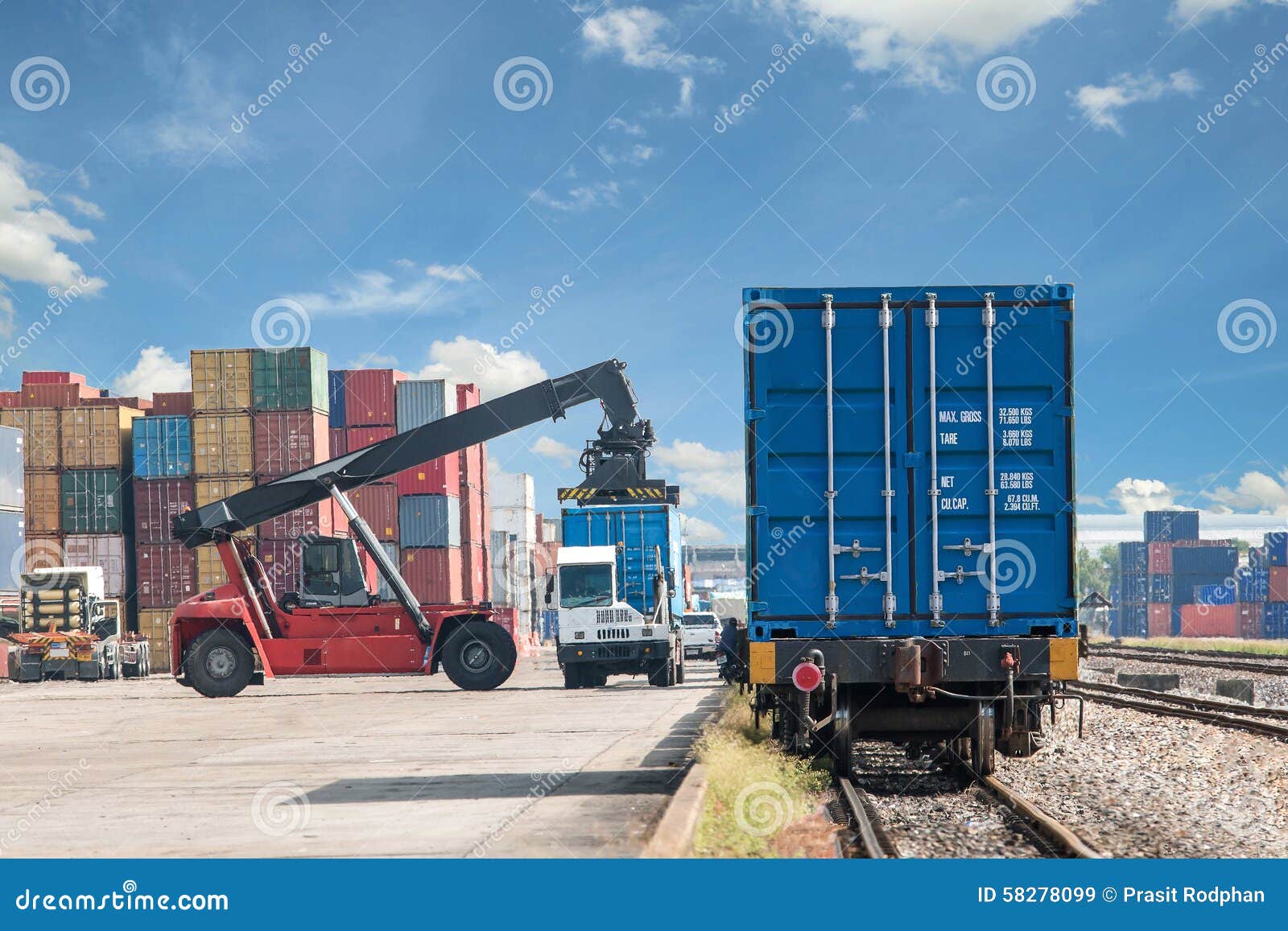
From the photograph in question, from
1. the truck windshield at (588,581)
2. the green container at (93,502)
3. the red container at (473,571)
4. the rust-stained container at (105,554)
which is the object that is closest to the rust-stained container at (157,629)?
the rust-stained container at (105,554)

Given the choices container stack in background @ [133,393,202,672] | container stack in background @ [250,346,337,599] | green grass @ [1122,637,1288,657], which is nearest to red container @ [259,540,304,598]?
container stack in background @ [250,346,337,599]

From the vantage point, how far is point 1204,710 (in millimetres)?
18000

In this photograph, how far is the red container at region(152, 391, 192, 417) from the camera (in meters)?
46.5

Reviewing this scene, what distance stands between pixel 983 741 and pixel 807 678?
1.76m

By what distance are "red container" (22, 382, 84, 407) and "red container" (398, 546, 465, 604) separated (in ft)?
45.5

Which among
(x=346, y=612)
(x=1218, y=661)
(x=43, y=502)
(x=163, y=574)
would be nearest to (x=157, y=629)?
(x=163, y=574)

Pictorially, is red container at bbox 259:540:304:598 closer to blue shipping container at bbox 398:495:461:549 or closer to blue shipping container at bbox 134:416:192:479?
blue shipping container at bbox 134:416:192:479

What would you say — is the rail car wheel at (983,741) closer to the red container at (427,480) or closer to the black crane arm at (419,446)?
the black crane arm at (419,446)

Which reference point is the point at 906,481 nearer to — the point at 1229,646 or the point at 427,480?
the point at 427,480

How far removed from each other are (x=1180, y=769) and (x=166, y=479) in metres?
39.7

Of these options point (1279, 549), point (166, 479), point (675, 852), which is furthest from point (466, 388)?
point (1279, 549)

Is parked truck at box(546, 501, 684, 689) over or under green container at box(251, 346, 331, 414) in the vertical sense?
under

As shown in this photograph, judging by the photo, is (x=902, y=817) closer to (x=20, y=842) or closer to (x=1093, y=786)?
(x=1093, y=786)

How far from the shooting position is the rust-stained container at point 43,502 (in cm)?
4622
